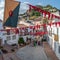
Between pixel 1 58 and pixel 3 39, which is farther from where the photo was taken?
pixel 3 39

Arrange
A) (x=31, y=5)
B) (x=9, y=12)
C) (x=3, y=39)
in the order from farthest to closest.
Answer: (x=3, y=39), (x=9, y=12), (x=31, y=5)

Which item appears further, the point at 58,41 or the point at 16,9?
the point at 58,41

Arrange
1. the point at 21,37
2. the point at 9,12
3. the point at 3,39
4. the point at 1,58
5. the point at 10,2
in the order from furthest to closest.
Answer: the point at 21,37 → the point at 3,39 → the point at 9,12 → the point at 10,2 → the point at 1,58

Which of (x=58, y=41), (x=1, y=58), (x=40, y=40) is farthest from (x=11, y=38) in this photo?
(x=1, y=58)

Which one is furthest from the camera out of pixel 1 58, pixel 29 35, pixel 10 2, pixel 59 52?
pixel 29 35

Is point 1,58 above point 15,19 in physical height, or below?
below

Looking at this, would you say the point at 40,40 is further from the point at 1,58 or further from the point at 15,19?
the point at 1,58

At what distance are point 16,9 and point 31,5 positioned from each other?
2.81 metres

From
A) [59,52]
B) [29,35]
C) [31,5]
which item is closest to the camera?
[31,5]

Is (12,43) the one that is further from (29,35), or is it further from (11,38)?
(29,35)

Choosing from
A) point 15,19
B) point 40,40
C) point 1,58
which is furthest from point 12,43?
point 1,58

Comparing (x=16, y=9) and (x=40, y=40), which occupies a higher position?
(x=16, y=9)

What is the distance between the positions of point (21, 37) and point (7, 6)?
43.0 metres

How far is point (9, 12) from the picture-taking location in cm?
1594
